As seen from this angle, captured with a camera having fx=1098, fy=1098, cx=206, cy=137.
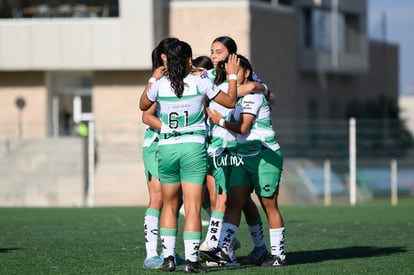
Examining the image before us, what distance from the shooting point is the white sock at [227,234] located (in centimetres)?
1070

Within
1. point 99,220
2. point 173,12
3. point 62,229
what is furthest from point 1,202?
point 62,229

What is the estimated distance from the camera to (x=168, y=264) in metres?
9.90

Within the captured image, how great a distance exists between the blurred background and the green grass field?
40.5 ft

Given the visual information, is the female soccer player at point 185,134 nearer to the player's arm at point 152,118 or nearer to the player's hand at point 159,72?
the player's hand at point 159,72

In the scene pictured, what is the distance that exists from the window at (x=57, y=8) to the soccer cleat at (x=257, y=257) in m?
31.3

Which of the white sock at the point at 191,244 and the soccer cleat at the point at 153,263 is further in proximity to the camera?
the soccer cleat at the point at 153,263

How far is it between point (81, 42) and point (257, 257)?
101 feet

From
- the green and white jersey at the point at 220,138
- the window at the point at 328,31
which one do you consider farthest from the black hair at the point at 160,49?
the window at the point at 328,31

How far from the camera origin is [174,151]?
9867mm

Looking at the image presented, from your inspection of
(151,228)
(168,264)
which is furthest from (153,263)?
(151,228)

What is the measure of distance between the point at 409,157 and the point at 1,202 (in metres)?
13.2

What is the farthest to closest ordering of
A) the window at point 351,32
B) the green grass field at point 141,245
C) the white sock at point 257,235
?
the window at point 351,32
the white sock at point 257,235
the green grass field at point 141,245

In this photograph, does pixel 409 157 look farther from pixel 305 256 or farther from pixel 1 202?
pixel 305 256

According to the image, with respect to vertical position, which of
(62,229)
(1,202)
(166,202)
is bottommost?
(1,202)
